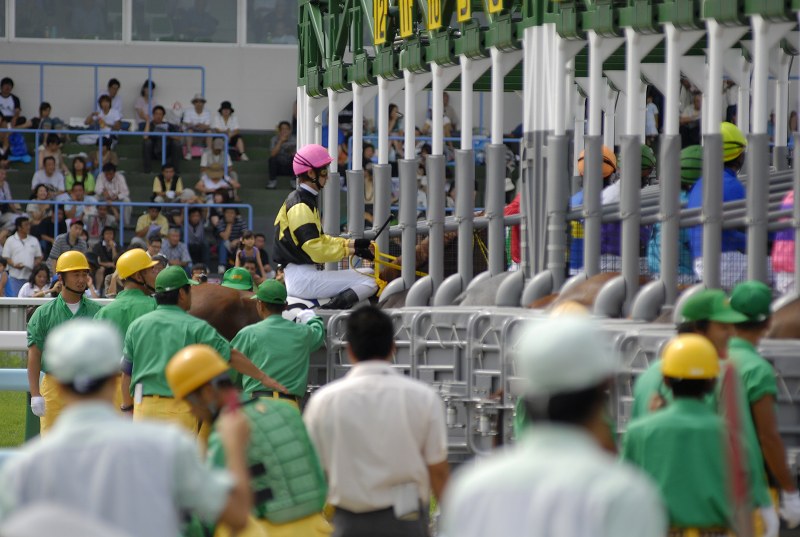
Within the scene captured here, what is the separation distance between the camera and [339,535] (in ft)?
19.3

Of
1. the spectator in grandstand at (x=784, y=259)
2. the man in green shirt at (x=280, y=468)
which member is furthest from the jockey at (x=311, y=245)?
the man in green shirt at (x=280, y=468)

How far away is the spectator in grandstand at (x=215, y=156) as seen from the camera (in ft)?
74.4

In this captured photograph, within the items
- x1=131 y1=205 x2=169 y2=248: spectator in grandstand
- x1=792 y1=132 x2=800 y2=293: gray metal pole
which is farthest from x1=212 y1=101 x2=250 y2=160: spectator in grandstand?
x1=792 y1=132 x2=800 y2=293: gray metal pole

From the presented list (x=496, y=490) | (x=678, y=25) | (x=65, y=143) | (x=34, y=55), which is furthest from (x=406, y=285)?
(x=34, y=55)

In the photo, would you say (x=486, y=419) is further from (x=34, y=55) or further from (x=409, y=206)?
(x=34, y=55)

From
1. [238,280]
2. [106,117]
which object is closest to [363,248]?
[238,280]

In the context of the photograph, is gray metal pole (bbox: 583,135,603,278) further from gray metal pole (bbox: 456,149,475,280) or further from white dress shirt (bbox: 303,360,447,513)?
white dress shirt (bbox: 303,360,447,513)

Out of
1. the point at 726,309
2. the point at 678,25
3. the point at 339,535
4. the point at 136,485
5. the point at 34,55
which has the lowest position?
the point at 339,535

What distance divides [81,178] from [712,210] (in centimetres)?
1443

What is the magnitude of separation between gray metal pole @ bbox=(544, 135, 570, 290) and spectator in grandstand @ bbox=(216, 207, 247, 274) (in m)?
11.5

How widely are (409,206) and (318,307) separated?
1.18 m

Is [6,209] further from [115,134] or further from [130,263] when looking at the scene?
[130,263]

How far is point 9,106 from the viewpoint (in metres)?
23.0

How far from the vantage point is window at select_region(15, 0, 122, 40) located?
81.1 ft
